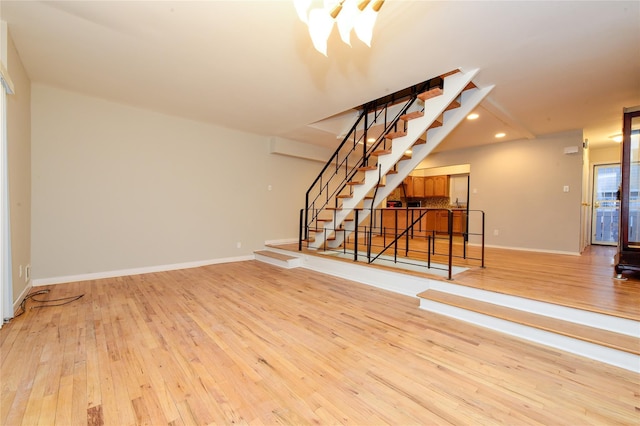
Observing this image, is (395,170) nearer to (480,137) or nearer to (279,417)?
(480,137)

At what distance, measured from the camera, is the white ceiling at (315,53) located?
213cm

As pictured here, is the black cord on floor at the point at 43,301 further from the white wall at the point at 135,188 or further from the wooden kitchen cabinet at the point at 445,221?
the wooden kitchen cabinet at the point at 445,221

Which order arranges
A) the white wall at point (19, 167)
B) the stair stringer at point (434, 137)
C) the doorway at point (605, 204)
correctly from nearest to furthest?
the white wall at point (19, 167), the stair stringer at point (434, 137), the doorway at point (605, 204)

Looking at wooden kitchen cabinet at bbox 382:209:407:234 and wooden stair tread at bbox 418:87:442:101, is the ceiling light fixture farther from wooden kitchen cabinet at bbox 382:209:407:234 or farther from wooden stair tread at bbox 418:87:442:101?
wooden kitchen cabinet at bbox 382:209:407:234

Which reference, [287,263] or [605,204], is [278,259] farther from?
[605,204]

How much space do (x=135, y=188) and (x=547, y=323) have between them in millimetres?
5498

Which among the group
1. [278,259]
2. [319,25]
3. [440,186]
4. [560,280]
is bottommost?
[278,259]

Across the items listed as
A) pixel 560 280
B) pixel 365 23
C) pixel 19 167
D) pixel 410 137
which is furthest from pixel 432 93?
pixel 19 167

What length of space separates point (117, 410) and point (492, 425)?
77.1 inches

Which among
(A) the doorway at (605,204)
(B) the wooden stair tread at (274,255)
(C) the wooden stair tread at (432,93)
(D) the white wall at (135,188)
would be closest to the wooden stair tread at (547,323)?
(C) the wooden stair tread at (432,93)

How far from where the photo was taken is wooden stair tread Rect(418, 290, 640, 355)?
1.93 meters

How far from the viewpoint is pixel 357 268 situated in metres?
4.05

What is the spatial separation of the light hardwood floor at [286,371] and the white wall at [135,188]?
1373 millimetres

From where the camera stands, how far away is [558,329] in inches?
84.1
